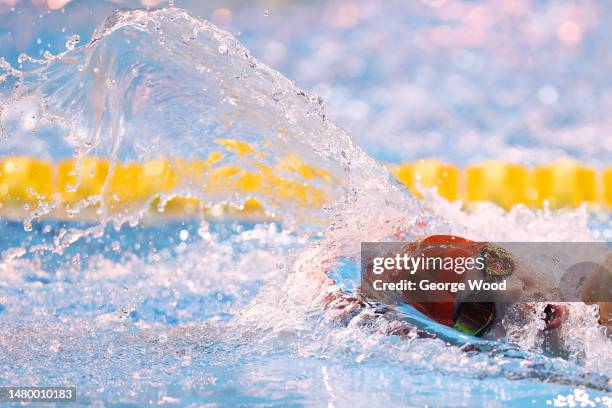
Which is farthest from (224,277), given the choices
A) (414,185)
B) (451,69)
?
(451,69)

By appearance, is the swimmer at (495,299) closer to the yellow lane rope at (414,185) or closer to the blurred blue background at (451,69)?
the yellow lane rope at (414,185)

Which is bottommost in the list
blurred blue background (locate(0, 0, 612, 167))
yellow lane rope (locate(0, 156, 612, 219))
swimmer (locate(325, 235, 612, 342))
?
swimmer (locate(325, 235, 612, 342))

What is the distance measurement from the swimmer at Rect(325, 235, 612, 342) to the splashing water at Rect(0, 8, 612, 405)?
0.03m

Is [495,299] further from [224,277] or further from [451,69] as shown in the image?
[451,69]

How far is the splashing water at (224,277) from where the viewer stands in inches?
54.1

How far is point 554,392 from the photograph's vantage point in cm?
130

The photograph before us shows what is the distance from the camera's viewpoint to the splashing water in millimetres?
1375

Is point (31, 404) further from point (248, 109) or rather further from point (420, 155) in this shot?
point (420, 155)

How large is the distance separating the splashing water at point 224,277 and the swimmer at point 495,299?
0.03m

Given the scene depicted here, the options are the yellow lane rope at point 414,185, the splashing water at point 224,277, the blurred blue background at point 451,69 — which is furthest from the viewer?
the blurred blue background at point 451,69

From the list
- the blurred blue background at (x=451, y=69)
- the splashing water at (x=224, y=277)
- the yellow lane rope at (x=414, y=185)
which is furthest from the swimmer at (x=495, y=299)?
the blurred blue background at (x=451, y=69)

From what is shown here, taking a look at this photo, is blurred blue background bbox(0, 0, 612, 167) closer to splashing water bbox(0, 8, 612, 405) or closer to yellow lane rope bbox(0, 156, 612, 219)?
yellow lane rope bbox(0, 156, 612, 219)

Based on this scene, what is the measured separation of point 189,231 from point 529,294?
3.88 metres

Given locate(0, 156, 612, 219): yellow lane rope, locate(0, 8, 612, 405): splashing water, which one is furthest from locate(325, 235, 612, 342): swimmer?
locate(0, 156, 612, 219): yellow lane rope
